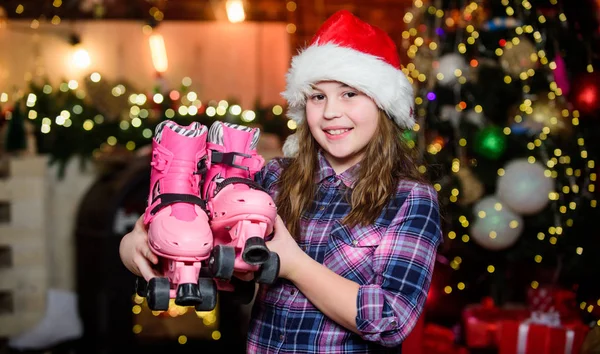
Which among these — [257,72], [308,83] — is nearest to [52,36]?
[257,72]

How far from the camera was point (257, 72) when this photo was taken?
6066 mm

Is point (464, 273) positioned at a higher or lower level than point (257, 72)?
lower

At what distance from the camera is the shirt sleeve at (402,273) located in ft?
4.56

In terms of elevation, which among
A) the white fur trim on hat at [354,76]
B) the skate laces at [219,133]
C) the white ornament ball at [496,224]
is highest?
the white fur trim on hat at [354,76]

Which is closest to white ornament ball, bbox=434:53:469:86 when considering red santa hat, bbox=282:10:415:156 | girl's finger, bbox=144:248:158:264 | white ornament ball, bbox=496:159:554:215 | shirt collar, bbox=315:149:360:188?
white ornament ball, bbox=496:159:554:215

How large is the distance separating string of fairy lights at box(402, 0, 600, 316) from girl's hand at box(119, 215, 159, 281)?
2248mm

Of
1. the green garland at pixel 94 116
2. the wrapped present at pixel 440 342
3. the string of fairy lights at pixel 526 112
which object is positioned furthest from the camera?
the green garland at pixel 94 116

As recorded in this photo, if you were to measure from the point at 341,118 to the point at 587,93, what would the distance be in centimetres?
186

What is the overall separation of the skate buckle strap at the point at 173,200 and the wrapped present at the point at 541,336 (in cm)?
251

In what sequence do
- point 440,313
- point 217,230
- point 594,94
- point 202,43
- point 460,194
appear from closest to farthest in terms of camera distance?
point 217,230
point 594,94
point 460,194
point 440,313
point 202,43

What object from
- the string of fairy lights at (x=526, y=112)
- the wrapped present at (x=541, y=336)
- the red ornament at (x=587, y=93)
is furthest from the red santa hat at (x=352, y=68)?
the wrapped present at (x=541, y=336)

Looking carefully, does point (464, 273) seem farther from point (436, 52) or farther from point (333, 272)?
point (333, 272)

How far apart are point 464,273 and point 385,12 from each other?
9.73 feet

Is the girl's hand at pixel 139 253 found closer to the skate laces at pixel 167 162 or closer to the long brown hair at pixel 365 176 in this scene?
the skate laces at pixel 167 162
